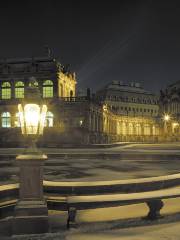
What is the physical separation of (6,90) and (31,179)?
6451 centimetres

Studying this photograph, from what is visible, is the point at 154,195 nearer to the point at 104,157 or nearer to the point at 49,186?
the point at 49,186

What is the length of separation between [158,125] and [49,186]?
3578 inches

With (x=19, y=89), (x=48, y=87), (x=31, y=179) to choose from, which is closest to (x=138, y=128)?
(x=48, y=87)

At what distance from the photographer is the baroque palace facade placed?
58.0 m

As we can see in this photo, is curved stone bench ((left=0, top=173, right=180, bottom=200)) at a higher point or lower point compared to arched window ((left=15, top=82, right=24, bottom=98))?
lower

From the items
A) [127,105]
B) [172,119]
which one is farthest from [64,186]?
[127,105]

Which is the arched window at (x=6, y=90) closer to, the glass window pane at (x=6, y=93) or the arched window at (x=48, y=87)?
the glass window pane at (x=6, y=93)

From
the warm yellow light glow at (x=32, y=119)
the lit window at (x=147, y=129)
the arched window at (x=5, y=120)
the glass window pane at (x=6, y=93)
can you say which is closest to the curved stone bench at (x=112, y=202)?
the warm yellow light glow at (x=32, y=119)

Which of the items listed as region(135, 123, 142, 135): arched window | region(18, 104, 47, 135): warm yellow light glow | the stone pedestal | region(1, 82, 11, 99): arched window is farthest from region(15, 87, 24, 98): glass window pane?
the stone pedestal

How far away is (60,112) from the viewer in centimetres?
6000

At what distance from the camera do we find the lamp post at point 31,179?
25.0ft

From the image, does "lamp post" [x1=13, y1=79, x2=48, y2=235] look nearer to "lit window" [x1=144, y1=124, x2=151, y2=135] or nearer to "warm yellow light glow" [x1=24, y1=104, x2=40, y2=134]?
"warm yellow light glow" [x1=24, y1=104, x2=40, y2=134]

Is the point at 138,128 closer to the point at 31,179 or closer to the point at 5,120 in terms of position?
the point at 5,120

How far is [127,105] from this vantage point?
123 metres
